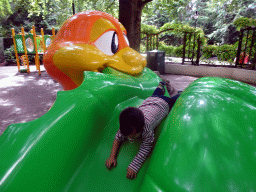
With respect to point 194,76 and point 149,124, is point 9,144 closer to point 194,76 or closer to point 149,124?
point 149,124

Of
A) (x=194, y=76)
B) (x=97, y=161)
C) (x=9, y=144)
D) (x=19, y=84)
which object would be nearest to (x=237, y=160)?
(x=97, y=161)

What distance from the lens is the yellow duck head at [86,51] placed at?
8.41 ft

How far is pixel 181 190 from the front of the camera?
3.42 feet

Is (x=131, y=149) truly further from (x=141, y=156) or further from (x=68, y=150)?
(x=68, y=150)

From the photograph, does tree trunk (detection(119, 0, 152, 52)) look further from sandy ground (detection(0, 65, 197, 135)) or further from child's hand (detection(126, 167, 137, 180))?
Answer: child's hand (detection(126, 167, 137, 180))

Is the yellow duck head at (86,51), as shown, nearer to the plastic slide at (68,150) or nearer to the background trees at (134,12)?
the plastic slide at (68,150)

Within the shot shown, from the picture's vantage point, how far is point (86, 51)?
2.59 m

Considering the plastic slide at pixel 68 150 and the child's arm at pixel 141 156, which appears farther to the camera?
the child's arm at pixel 141 156


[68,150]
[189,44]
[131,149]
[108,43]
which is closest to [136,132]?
[131,149]

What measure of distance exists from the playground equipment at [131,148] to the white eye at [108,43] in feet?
3.87

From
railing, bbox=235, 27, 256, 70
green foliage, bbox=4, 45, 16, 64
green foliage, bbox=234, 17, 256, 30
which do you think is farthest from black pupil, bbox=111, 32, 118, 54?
green foliage, bbox=4, 45, 16, 64

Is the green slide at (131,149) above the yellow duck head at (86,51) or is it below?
below

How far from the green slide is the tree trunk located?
458 centimetres

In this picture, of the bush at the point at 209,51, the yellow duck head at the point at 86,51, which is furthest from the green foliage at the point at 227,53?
the yellow duck head at the point at 86,51
